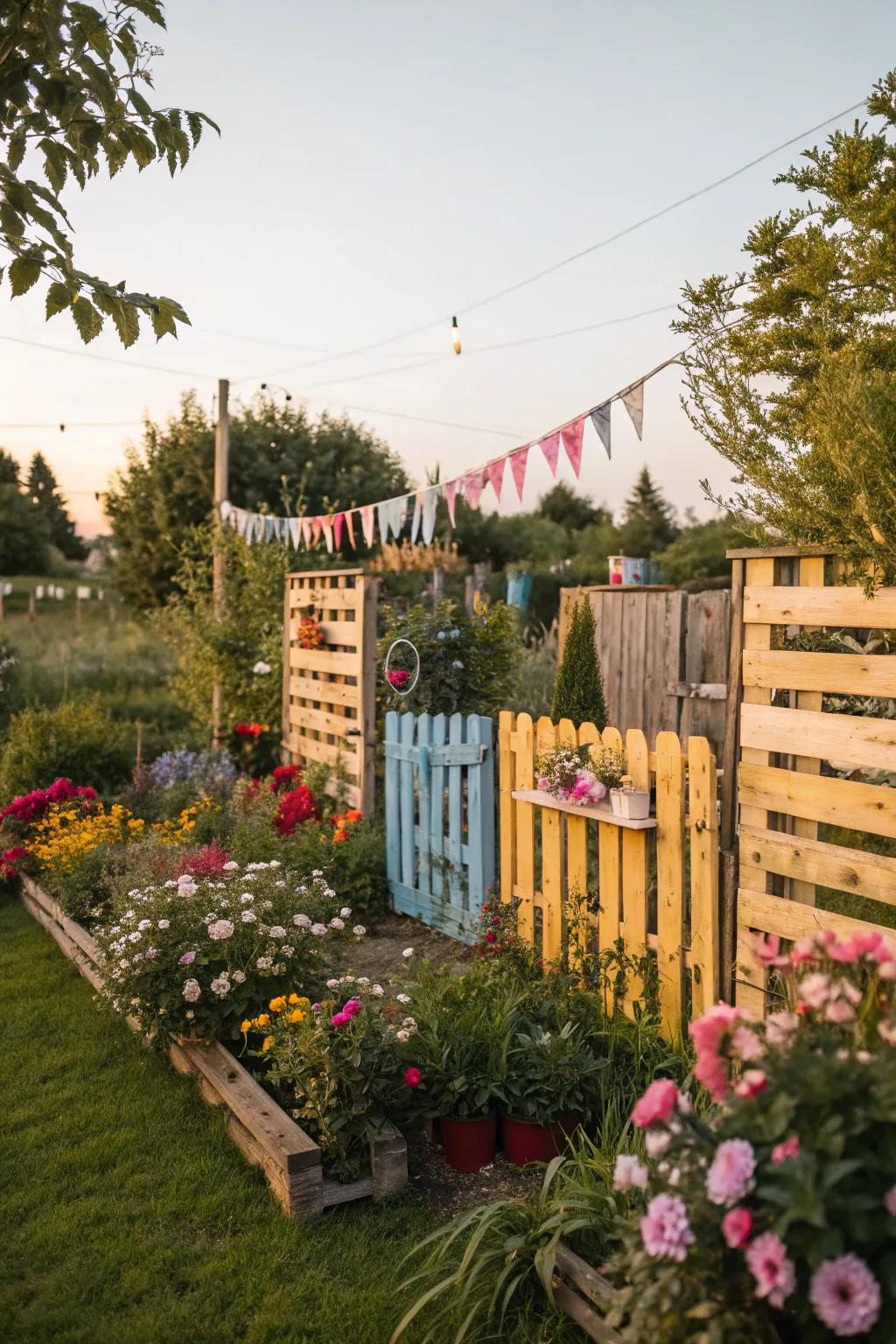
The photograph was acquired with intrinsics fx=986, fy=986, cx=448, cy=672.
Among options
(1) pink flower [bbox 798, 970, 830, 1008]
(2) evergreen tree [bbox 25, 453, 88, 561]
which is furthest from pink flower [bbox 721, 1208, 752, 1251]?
(2) evergreen tree [bbox 25, 453, 88, 561]

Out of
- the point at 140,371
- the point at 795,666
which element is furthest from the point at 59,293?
the point at 140,371

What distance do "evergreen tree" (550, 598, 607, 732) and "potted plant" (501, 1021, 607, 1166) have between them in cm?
361

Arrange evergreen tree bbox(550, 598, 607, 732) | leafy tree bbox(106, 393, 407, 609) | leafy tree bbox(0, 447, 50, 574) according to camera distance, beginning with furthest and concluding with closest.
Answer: leafy tree bbox(0, 447, 50, 574) → leafy tree bbox(106, 393, 407, 609) → evergreen tree bbox(550, 598, 607, 732)

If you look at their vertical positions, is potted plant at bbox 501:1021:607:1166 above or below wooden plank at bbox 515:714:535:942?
below

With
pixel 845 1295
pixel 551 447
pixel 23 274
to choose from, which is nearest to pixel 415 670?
pixel 551 447

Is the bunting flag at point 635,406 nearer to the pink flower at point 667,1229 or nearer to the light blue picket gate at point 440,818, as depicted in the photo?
the light blue picket gate at point 440,818

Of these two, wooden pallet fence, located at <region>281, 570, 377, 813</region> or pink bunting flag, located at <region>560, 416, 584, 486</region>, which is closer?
pink bunting flag, located at <region>560, 416, 584, 486</region>

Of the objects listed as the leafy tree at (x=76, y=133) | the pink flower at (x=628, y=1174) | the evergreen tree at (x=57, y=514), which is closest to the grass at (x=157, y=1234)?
the pink flower at (x=628, y=1174)

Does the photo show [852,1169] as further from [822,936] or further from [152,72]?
[152,72]

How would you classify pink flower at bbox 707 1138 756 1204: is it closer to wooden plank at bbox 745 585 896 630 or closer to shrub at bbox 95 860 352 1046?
wooden plank at bbox 745 585 896 630

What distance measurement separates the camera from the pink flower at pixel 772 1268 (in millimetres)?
1350

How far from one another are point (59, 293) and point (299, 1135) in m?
2.39

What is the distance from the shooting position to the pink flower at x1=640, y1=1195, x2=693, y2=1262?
1419 millimetres

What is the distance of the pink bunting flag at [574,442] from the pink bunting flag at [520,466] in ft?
1.72
